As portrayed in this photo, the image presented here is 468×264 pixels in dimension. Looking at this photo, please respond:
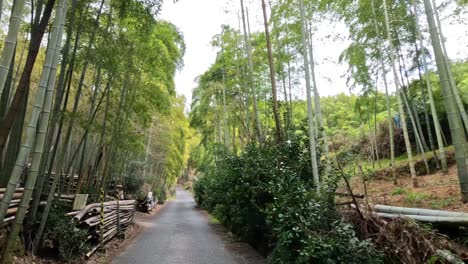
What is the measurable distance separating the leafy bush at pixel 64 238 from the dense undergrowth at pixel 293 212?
269 cm

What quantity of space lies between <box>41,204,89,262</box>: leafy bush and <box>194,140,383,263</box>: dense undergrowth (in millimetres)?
2694

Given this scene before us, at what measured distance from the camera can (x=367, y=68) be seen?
9891 millimetres

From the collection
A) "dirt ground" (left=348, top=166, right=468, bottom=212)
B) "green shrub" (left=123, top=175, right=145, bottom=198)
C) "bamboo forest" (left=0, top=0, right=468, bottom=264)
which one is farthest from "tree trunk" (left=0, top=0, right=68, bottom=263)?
"green shrub" (left=123, top=175, right=145, bottom=198)

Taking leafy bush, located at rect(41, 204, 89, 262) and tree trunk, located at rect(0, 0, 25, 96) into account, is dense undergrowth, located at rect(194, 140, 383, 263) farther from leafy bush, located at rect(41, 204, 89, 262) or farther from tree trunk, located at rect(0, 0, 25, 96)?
tree trunk, located at rect(0, 0, 25, 96)

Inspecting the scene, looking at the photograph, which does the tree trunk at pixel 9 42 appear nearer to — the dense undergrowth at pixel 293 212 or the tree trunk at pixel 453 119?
the dense undergrowth at pixel 293 212

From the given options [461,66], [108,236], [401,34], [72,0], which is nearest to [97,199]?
[108,236]

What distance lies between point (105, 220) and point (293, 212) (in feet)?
Answer: 14.4

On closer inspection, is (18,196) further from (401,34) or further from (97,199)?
(401,34)

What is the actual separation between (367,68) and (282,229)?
25.9 feet

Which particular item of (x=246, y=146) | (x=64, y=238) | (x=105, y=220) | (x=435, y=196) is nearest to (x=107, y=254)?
(x=105, y=220)

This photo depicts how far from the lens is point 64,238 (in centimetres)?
461

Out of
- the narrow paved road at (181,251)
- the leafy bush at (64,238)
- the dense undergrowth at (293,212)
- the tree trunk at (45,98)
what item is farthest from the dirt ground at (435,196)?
the tree trunk at (45,98)

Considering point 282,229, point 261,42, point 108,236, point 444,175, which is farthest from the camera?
point 261,42

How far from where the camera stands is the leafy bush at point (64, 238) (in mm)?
4598
